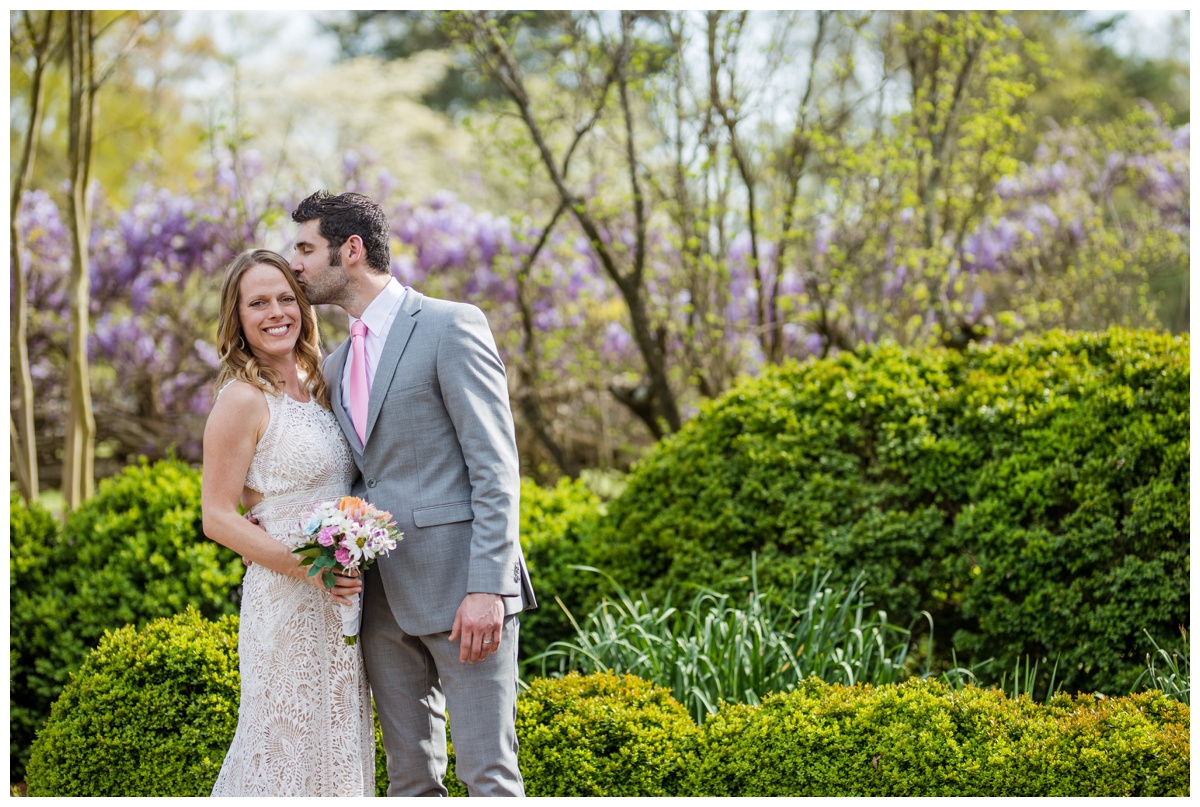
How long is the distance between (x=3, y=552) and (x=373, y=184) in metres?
4.85

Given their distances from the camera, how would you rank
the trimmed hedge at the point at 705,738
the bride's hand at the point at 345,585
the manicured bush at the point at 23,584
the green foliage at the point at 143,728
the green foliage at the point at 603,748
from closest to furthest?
the bride's hand at the point at 345,585, the trimmed hedge at the point at 705,738, the green foliage at the point at 603,748, the green foliage at the point at 143,728, the manicured bush at the point at 23,584

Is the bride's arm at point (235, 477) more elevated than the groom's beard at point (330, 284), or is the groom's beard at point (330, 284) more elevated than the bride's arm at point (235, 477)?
the groom's beard at point (330, 284)

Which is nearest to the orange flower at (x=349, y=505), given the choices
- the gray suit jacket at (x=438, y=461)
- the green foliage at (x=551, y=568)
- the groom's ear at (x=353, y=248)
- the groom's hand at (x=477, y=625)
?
the gray suit jacket at (x=438, y=461)

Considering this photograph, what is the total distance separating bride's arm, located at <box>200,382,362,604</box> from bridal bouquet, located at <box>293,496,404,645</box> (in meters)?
0.14

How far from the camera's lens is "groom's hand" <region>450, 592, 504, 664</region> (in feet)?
7.85

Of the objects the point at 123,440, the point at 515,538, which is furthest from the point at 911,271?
the point at 123,440

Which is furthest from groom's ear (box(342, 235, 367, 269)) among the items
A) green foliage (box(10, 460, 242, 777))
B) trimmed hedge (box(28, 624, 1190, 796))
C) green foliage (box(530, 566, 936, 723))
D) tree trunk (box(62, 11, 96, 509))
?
tree trunk (box(62, 11, 96, 509))

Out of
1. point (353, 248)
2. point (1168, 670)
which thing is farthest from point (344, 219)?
point (1168, 670)

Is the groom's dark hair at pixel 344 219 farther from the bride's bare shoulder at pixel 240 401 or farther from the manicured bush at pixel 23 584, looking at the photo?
the manicured bush at pixel 23 584

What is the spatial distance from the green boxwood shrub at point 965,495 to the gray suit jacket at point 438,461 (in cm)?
184

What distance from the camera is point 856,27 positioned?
564 cm

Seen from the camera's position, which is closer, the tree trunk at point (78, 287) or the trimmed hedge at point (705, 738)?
the trimmed hedge at point (705, 738)

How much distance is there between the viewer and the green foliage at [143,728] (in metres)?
3.06
